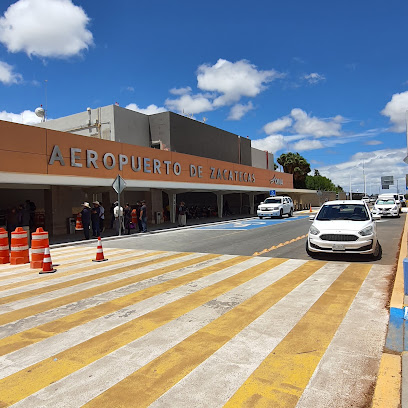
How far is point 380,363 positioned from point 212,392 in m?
1.84

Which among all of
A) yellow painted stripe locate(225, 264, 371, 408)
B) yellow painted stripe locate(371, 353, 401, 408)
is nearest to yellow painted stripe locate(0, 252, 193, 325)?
yellow painted stripe locate(225, 264, 371, 408)

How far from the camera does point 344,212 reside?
10203 mm

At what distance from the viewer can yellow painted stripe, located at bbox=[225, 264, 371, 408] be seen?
9.71ft

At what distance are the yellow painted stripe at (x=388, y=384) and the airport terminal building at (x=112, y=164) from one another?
14.3m

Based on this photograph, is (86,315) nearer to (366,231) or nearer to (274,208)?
(366,231)

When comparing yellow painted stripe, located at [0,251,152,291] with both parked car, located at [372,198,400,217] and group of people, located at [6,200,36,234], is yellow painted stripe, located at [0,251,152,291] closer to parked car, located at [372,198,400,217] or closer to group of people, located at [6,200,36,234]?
group of people, located at [6,200,36,234]

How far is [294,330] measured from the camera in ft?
14.6

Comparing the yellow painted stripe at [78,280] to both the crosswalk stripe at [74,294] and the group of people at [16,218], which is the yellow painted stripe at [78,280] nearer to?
the crosswalk stripe at [74,294]

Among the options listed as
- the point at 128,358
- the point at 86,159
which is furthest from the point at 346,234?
the point at 86,159

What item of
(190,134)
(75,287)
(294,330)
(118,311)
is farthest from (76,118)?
(294,330)

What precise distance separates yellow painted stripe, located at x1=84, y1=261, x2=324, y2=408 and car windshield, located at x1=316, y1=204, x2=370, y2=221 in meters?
4.99

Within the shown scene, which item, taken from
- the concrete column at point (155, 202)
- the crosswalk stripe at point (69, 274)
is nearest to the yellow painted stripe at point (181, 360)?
the crosswalk stripe at point (69, 274)

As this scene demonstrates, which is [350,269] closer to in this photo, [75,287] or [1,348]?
[75,287]

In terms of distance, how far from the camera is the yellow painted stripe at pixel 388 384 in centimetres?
286
